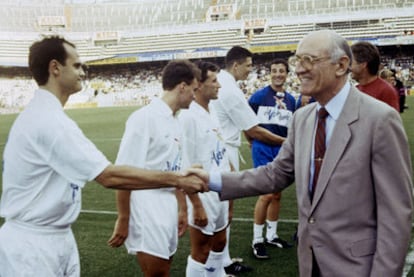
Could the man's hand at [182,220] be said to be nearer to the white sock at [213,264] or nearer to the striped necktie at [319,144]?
the white sock at [213,264]

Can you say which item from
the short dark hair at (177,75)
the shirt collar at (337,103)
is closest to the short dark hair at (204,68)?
the short dark hair at (177,75)

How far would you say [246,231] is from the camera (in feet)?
22.9

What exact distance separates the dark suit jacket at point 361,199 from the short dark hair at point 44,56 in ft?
4.92

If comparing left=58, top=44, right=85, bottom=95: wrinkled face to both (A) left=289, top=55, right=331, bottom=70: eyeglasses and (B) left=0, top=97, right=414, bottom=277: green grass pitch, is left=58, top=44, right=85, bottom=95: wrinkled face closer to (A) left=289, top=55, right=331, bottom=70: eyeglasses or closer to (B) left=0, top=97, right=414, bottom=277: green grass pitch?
(A) left=289, top=55, right=331, bottom=70: eyeglasses

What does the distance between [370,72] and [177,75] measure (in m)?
2.00

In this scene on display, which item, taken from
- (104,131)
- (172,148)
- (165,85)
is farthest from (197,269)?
(104,131)

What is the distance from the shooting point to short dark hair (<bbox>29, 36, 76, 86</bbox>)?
9.25ft

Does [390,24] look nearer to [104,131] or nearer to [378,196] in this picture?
[104,131]

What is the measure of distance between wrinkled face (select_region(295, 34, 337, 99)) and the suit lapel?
0.52ft

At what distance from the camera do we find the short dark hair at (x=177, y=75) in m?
3.96

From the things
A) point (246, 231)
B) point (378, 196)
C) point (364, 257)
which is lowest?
point (246, 231)

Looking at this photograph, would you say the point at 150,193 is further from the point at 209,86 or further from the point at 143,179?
the point at 209,86

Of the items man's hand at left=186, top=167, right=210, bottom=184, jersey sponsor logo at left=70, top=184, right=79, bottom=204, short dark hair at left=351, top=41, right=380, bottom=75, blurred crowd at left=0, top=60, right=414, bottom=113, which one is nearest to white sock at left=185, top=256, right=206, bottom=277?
man's hand at left=186, top=167, right=210, bottom=184

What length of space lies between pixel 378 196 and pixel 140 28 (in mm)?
62781
